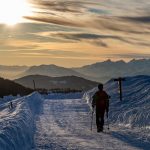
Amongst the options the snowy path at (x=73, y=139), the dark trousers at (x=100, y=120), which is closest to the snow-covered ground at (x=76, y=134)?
the snowy path at (x=73, y=139)

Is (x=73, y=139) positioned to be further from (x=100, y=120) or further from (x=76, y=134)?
(x=100, y=120)

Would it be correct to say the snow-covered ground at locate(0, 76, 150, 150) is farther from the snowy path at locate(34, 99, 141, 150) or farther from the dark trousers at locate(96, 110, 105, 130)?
the dark trousers at locate(96, 110, 105, 130)

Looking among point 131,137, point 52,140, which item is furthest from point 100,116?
point 52,140

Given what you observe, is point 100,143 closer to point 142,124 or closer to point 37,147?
point 37,147

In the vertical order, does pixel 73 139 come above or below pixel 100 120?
below

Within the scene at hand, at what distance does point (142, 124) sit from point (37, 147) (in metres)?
7.53

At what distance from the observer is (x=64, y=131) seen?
810 inches

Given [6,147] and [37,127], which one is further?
[37,127]

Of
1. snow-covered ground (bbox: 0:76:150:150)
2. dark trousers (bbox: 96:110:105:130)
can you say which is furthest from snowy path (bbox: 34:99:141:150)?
dark trousers (bbox: 96:110:105:130)

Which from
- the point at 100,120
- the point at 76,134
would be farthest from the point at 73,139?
the point at 100,120

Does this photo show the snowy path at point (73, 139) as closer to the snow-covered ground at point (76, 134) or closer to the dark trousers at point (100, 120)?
the snow-covered ground at point (76, 134)

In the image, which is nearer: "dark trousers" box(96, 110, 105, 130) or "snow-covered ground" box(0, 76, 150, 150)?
"snow-covered ground" box(0, 76, 150, 150)

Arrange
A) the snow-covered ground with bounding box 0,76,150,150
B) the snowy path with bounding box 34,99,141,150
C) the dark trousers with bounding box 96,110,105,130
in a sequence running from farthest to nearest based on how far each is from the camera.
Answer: the dark trousers with bounding box 96,110,105,130
the snowy path with bounding box 34,99,141,150
the snow-covered ground with bounding box 0,76,150,150

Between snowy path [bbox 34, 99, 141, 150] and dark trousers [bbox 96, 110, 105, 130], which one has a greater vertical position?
dark trousers [bbox 96, 110, 105, 130]
